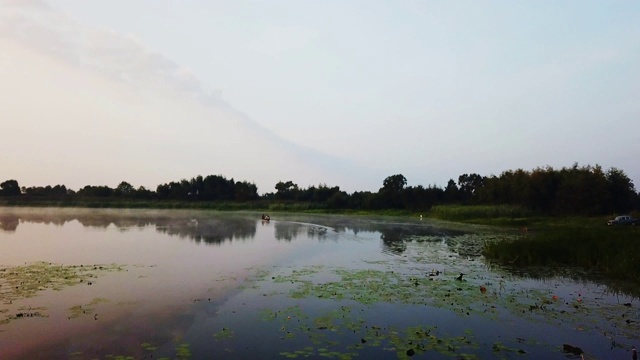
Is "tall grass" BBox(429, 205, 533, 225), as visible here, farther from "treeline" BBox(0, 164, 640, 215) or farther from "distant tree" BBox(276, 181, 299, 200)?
"distant tree" BBox(276, 181, 299, 200)

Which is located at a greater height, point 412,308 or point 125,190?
point 125,190

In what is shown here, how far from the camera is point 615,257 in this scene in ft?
60.5

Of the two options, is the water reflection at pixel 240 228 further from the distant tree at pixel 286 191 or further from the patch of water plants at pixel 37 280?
the distant tree at pixel 286 191

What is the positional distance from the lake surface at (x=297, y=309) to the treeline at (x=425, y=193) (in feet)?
150

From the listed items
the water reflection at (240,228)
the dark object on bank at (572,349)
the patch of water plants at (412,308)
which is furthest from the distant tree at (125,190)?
the dark object on bank at (572,349)

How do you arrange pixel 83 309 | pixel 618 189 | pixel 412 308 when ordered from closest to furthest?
1. pixel 83 309
2. pixel 412 308
3. pixel 618 189

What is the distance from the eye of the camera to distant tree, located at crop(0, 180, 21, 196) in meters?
116

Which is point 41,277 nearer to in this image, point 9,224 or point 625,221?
point 9,224

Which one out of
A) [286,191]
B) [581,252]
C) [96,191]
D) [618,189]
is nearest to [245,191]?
[286,191]

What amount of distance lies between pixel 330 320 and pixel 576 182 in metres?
58.4

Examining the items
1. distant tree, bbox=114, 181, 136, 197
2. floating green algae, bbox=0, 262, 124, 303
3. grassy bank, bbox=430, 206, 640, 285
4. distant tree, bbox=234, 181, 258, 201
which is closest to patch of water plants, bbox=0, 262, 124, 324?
floating green algae, bbox=0, 262, 124, 303

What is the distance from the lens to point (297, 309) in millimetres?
11477

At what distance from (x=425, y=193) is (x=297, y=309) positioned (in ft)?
286

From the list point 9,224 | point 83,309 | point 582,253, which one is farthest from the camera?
point 9,224
